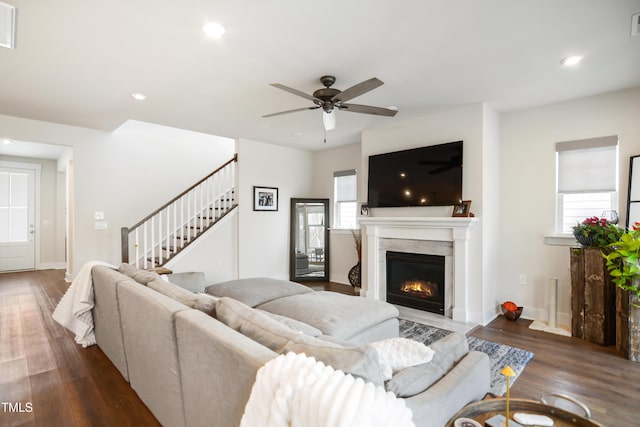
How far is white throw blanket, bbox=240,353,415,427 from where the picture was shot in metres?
0.81

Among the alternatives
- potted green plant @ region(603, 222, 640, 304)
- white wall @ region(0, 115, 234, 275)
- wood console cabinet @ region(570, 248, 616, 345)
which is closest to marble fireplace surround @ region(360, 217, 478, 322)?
wood console cabinet @ region(570, 248, 616, 345)

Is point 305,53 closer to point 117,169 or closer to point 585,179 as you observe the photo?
point 585,179

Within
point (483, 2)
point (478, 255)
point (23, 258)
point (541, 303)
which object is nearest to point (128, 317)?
point (483, 2)

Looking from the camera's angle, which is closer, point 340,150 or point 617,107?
point 617,107

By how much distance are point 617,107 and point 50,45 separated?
550cm

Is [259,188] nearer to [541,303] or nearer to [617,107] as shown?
[541,303]

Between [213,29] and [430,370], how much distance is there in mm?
2564

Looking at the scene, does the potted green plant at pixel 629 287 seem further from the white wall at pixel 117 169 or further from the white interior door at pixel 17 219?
the white interior door at pixel 17 219

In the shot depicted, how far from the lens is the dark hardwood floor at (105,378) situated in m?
2.05

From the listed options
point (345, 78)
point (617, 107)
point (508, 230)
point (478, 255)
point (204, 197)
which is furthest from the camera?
point (204, 197)

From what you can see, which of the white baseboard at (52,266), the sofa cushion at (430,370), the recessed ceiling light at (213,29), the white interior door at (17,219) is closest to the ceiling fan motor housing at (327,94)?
the recessed ceiling light at (213,29)

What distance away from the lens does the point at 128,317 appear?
2150 millimetres

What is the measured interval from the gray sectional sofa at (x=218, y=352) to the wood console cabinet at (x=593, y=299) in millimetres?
2457

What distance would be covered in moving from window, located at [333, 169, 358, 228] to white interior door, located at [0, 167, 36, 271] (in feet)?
22.2
